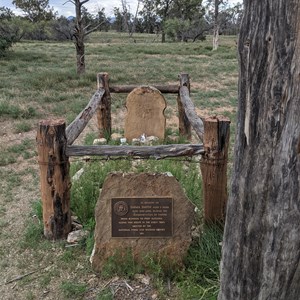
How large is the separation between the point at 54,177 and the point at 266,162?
2083 mm

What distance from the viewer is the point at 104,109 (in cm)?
623

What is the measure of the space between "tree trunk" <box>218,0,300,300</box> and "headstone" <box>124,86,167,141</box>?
4.25 metres

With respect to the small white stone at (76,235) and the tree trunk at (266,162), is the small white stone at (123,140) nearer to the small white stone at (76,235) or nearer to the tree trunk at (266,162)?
the small white stone at (76,235)

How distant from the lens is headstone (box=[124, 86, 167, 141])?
5953 mm

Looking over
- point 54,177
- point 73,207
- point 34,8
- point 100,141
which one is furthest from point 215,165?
point 34,8

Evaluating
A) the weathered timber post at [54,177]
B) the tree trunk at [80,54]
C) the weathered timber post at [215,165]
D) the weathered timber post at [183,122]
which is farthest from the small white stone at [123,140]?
the tree trunk at [80,54]

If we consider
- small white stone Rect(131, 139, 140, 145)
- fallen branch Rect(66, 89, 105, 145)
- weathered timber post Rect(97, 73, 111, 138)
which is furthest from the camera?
weathered timber post Rect(97, 73, 111, 138)

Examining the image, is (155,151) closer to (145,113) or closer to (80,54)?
(145,113)

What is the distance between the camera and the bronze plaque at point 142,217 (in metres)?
3.06

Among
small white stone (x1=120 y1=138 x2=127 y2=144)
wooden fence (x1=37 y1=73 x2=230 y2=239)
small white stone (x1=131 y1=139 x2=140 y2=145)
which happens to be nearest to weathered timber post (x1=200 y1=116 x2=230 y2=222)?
wooden fence (x1=37 y1=73 x2=230 y2=239)

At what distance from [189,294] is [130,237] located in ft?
2.08

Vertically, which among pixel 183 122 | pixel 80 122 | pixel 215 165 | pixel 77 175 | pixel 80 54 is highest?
pixel 80 54

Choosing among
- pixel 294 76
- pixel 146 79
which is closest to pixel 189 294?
pixel 294 76

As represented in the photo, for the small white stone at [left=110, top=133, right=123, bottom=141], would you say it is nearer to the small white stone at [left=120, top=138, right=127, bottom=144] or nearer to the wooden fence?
the small white stone at [left=120, top=138, right=127, bottom=144]
